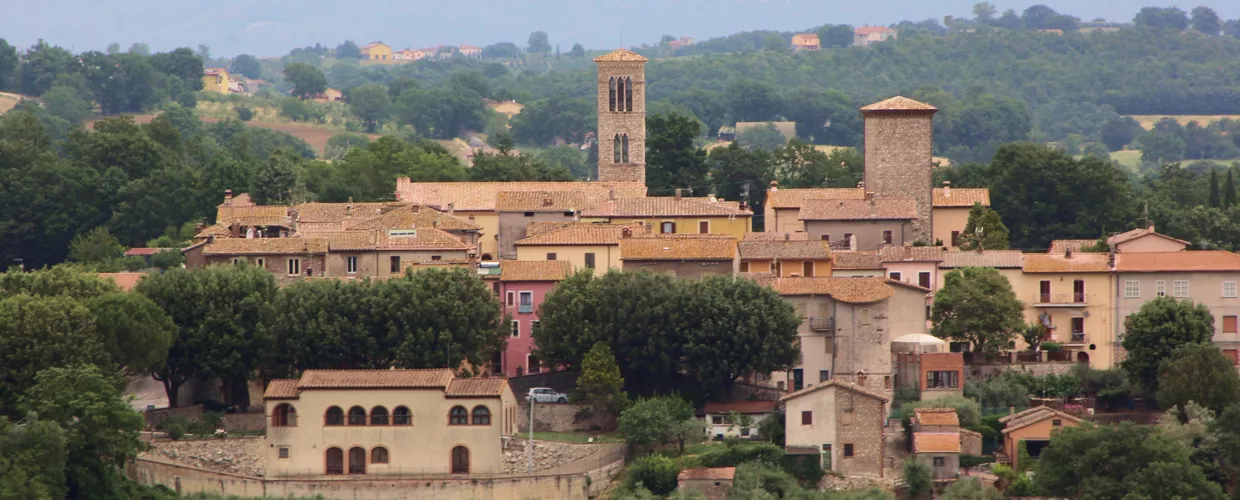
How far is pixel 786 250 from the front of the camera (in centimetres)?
6216

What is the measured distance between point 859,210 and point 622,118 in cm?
1741

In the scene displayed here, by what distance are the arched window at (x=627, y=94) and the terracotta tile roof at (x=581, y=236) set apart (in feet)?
63.2

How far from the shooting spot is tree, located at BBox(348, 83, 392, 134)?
172 m

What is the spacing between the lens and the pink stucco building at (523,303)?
60.2m

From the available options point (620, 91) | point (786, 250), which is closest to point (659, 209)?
point (786, 250)

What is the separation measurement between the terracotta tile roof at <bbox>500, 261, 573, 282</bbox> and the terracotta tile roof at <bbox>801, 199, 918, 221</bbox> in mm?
8500

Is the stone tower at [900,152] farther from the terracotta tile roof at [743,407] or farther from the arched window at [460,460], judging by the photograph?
the arched window at [460,460]

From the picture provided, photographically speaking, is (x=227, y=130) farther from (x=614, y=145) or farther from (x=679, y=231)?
A: (x=679, y=231)

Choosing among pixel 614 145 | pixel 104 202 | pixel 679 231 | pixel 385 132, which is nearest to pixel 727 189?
pixel 614 145

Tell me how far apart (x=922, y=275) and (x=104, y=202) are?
107 ft

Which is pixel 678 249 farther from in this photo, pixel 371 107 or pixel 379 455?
pixel 371 107

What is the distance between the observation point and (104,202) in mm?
83750

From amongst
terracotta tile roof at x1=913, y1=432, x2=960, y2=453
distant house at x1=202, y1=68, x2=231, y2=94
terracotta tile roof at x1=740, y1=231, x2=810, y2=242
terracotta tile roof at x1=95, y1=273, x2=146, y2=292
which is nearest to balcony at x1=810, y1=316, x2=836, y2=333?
terracotta tile roof at x1=913, y1=432, x2=960, y2=453

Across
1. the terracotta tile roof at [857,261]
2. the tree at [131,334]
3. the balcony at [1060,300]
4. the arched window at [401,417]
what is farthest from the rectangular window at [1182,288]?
the tree at [131,334]
